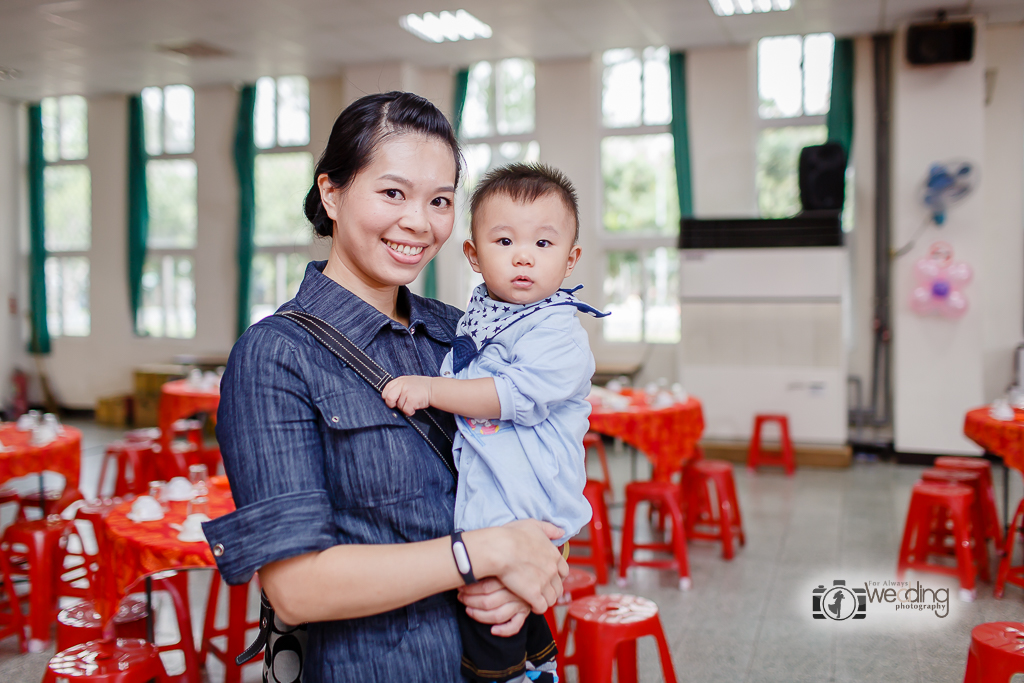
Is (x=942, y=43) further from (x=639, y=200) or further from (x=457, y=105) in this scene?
(x=457, y=105)

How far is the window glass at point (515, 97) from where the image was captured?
28.5 ft

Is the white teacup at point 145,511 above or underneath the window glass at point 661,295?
underneath

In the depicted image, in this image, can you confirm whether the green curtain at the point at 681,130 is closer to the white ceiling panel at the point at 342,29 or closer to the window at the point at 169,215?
the white ceiling panel at the point at 342,29

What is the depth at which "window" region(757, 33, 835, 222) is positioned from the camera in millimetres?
7773

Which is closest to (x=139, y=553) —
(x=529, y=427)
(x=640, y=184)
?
(x=529, y=427)

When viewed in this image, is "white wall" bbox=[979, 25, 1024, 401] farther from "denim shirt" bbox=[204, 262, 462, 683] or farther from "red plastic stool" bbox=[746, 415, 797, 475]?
"denim shirt" bbox=[204, 262, 462, 683]

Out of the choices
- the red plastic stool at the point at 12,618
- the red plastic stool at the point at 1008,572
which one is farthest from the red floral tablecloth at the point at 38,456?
the red plastic stool at the point at 1008,572

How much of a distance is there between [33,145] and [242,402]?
11444 mm

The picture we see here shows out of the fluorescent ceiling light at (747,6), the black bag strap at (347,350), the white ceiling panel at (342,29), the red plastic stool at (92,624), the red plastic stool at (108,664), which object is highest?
the white ceiling panel at (342,29)

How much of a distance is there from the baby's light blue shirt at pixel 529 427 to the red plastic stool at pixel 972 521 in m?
3.82

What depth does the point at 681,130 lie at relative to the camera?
26.1 feet

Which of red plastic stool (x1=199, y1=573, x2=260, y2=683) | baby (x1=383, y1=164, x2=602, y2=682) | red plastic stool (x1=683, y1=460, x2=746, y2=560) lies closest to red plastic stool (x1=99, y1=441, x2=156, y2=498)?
red plastic stool (x1=199, y1=573, x2=260, y2=683)

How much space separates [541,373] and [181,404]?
5.49 metres

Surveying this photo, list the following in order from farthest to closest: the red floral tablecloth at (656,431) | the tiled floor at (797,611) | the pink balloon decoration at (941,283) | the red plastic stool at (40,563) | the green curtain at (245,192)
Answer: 1. the green curtain at (245,192)
2. the pink balloon decoration at (941,283)
3. the red floral tablecloth at (656,431)
4. the red plastic stool at (40,563)
5. the tiled floor at (797,611)
